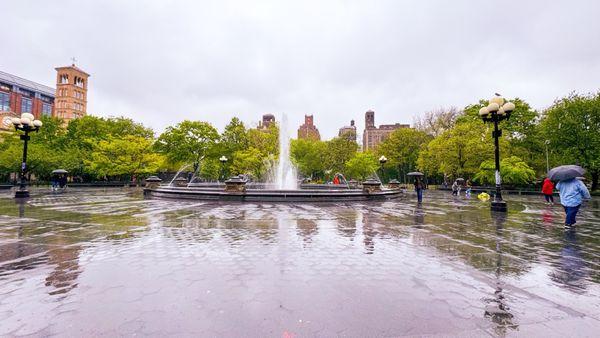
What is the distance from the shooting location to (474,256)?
19.4 feet

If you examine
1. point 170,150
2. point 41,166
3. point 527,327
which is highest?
point 170,150

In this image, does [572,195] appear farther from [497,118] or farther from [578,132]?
[578,132]

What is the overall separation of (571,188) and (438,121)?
160 feet

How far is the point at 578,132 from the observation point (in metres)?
28.2

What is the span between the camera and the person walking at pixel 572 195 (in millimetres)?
9070

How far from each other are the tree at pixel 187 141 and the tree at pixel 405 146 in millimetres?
33174

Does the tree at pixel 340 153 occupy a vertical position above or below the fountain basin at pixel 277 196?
above

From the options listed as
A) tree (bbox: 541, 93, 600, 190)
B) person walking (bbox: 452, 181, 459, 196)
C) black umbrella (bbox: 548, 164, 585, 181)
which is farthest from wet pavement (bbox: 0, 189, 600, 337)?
tree (bbox: 541, 93, 600, 190)

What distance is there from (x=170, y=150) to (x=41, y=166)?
16263 mm

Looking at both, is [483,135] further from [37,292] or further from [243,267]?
[37,292]

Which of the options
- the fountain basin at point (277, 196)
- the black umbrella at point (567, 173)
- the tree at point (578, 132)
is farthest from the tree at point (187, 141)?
the black umbrella at point (567, 173)

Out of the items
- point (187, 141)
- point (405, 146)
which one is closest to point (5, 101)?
point (187, 141)

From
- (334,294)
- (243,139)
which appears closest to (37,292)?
(334,294)

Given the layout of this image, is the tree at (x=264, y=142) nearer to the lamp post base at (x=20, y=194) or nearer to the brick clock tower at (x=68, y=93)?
the lamp post base at (x=20, y=194)
